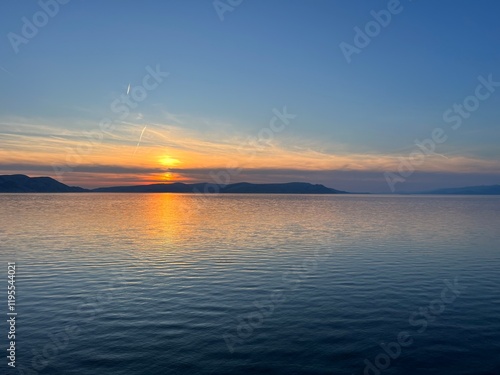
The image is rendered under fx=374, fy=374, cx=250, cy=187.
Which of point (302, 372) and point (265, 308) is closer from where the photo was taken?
point (302, 372)

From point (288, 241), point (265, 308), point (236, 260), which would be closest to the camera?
point (265, 308)

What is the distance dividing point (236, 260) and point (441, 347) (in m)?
34.1

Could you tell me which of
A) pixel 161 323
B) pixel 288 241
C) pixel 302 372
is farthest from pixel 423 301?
pixel 288 241

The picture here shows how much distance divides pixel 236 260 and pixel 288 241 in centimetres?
2359

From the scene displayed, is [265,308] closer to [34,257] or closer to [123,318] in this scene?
[123,318]

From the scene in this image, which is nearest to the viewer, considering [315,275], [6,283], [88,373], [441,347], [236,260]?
[88,373]

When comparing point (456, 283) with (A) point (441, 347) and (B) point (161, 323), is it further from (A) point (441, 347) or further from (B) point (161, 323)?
(B) point (161, 323)

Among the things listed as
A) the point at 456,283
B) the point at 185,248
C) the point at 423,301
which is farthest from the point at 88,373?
the point at 185,248

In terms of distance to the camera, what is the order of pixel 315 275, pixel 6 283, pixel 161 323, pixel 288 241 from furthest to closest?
pixel 288 241, pixel 315 275, pixel 6 283, pixel 161 323

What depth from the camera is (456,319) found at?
103ft

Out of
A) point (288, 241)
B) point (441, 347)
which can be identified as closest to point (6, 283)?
point (441, 347)

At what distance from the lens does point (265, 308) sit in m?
34.0

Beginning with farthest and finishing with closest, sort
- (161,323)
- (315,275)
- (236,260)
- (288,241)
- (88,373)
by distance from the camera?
1. (288,241)
2. (236,260)
3. (315,275)
4. (161,323)
5. (88,373)

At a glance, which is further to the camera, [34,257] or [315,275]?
[34,257]
